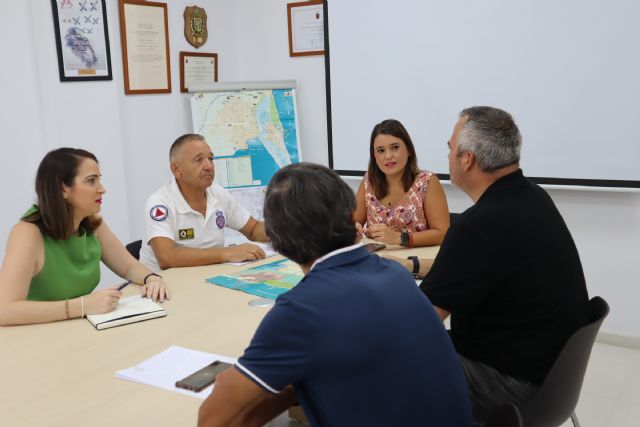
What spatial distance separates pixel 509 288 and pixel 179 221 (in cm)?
176

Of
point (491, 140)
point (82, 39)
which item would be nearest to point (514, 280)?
point (491, 140)

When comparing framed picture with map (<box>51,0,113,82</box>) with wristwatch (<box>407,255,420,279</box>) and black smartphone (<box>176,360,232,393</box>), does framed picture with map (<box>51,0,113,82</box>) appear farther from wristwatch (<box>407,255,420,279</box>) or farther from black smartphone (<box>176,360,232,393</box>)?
black smartphone (<box>176,360,232,393</box>)

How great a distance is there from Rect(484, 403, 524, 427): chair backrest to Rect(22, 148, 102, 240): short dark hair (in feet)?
5.36

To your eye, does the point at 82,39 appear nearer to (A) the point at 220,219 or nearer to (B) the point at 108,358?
(A) the point at 220,219

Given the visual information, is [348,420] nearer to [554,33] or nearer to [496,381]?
[496,381]

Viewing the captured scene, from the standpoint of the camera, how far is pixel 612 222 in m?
3.72

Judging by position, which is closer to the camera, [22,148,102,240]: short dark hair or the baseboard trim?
[22,148,102,240]: short dark hair

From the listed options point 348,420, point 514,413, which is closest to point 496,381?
point 514,413

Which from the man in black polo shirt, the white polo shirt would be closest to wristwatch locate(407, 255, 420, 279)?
the man in black polo shirt

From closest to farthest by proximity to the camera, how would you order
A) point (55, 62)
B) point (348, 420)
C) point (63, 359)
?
1. point (348, 420)
2. point (63, 359)
3. point (55, 62)

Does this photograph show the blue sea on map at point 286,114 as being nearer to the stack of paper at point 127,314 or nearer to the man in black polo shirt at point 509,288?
the stack of paper at point 127,314

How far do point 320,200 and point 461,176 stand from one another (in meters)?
0.88

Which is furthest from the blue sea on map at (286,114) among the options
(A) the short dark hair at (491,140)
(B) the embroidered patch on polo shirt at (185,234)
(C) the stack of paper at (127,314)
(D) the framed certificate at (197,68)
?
(A) the short dark hair at (491,140)

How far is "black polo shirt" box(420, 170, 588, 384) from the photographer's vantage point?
1736 millimetres
